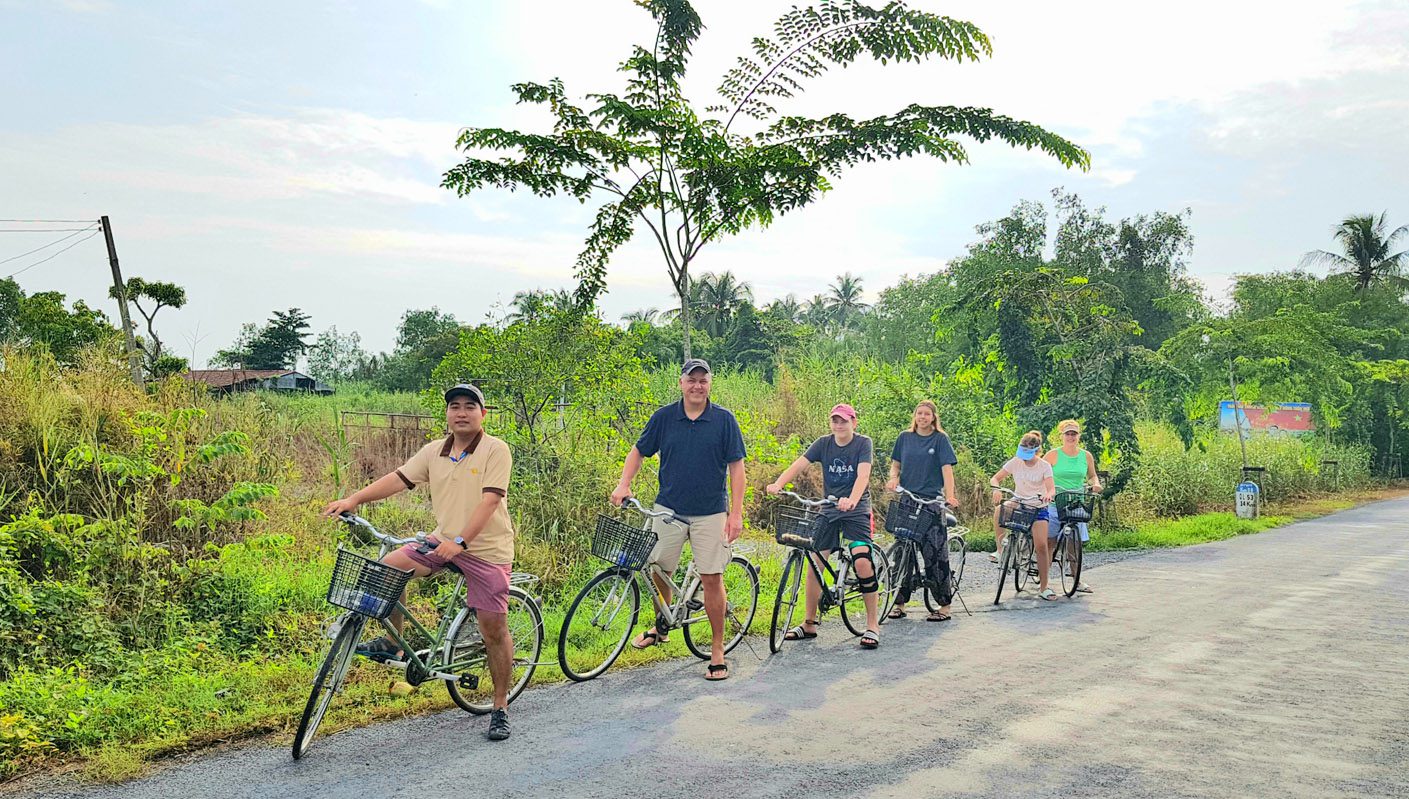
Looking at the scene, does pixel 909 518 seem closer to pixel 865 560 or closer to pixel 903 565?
pixel 903 565

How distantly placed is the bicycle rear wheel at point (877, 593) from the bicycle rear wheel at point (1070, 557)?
9.29 ft

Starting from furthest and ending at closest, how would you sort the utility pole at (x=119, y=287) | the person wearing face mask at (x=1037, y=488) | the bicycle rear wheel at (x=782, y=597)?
the utility pole at (x=119, y=287) < the person wearing face mask at (x=1037, y=488) < the bicycle rear wheel at (x=782, y=597)

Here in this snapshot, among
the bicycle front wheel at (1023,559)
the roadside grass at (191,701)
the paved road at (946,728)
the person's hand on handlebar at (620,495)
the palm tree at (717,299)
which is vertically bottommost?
the paved road at (946,728)

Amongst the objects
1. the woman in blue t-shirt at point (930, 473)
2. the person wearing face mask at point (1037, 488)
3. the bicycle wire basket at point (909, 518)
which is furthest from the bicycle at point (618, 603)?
the person wearing face mask at point (1037, 488)

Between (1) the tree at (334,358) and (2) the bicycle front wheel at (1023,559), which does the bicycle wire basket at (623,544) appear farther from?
(1) the tree at (334,358)

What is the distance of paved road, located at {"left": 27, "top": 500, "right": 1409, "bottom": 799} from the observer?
489 centimetres

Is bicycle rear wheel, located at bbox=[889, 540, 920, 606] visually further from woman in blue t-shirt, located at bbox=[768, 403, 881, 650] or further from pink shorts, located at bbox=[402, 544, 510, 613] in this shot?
pink shorts, located at bbox=[402, 544, 510, 613]

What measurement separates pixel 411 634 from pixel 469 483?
96cm

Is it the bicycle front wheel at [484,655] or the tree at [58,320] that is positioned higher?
the tree at [58,320]

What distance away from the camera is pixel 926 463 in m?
9.26

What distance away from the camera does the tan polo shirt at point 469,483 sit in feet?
18.5

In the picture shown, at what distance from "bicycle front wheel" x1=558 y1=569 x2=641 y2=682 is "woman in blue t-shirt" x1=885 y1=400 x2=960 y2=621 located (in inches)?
125

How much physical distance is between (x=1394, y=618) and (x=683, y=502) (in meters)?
7.57

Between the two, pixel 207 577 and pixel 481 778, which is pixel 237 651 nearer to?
pixel 207 577
